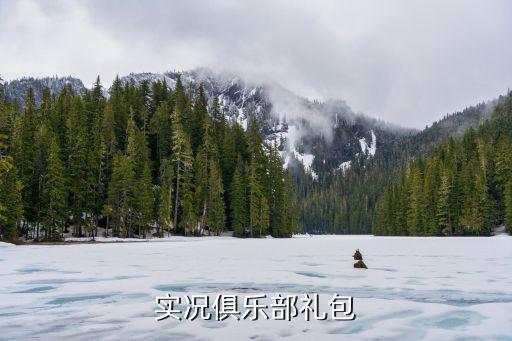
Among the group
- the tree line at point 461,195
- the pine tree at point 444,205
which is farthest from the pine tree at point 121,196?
the tree line at point 461,195

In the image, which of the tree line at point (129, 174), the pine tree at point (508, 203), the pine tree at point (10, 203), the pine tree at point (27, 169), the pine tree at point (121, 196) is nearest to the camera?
the pine tree at point (10, 203)

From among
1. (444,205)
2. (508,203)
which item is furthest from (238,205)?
(508,203)

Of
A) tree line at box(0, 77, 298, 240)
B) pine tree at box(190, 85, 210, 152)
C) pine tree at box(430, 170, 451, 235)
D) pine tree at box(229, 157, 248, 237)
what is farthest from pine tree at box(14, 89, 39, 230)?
pine tree at box(430, 170, 451, 235)

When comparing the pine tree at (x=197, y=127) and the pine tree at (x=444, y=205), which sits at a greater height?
the pine tree at (x=197, y=127)

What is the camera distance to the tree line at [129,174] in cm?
4422

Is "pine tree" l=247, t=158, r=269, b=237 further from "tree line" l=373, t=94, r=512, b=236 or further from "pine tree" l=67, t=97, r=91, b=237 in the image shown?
"tree line" l=373, t=94, r=512, b=236

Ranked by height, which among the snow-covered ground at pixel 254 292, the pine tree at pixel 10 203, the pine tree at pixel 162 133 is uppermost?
the pine tree at pixel 162 133

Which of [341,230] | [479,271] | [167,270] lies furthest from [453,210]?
[341,230]

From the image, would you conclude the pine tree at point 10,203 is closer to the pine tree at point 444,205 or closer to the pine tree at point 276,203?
the pine tree at point 276,203

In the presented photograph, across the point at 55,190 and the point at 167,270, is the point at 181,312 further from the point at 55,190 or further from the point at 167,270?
the point at 55,190

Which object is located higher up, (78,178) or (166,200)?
(78,178)

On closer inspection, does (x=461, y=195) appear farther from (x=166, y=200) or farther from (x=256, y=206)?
(x=166, y=200)

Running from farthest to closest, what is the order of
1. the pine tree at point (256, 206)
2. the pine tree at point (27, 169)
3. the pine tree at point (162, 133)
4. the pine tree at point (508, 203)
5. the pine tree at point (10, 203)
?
1. the pine tree at point (508, 203)
2. the pine tree at point (162, 133)
3. the pine tree at point (256, 206)
4. the pine tree at point (27, 169)
5. the pine tree at point (10, 203)

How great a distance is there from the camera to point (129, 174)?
50.0 meters
